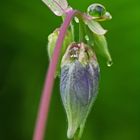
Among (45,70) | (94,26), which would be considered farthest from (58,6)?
(45,70)

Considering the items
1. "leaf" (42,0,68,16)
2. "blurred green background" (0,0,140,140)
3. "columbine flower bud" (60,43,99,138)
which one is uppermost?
"blurred green background" (0,0,140,140)

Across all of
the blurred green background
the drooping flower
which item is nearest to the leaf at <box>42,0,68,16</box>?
the drooping flower

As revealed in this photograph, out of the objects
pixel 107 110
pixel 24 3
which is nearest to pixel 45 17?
pixel 24 3

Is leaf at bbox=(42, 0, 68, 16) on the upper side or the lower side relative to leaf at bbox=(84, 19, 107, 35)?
upper

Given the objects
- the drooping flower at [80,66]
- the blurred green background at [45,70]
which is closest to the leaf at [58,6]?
the drooping flower at [80,66]

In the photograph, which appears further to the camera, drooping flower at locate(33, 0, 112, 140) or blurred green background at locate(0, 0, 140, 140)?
blurred green background at locate(0, 0, 140, 140)

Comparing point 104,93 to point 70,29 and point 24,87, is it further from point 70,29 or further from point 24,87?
point 70,29

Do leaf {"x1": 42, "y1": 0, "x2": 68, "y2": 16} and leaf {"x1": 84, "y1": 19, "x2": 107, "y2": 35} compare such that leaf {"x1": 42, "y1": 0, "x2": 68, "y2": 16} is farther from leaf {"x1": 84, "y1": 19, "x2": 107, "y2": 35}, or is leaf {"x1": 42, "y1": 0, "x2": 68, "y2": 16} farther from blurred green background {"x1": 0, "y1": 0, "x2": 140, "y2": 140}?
blurred green background {"x1": 0, "y1": 0, "x2": 140, "y2": 140}
